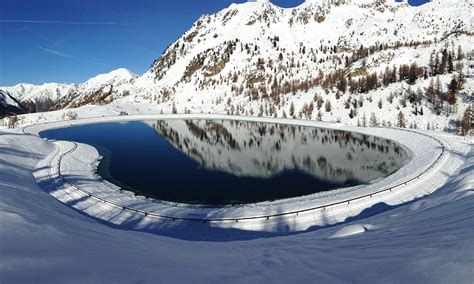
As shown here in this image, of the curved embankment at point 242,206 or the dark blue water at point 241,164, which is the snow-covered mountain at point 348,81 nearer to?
the dark blue water at point 241,164

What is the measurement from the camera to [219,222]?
72.5ft

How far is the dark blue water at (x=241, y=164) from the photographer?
99.3 feet

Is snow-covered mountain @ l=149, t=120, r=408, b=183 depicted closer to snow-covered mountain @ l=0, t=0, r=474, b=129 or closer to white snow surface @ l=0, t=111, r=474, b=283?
white snow surface @ l=0, t=111, r=474, b=283

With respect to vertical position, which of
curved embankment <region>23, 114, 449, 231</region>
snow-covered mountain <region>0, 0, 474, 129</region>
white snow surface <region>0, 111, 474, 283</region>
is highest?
snow-covered mountain <region>0, 0, 474, 129</region>

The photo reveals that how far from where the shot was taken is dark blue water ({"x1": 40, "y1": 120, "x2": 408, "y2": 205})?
99.3 ft

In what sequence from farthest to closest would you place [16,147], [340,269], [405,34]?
1. [405,34]
2. [16,147]
3. [340,269]

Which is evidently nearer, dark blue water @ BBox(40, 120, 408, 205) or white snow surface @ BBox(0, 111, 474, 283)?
white snow surface @ BBox(0, 111, 474, 283)

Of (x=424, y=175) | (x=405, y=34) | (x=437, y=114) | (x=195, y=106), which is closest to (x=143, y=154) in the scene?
(x=424, y=175)

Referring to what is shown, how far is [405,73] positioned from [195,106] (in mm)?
87631

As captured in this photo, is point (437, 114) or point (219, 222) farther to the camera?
point (437, 114)

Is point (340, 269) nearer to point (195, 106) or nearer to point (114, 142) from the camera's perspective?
point (114, 142)

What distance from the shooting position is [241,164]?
40.8m

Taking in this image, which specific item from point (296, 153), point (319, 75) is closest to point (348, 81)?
point (319, 75)

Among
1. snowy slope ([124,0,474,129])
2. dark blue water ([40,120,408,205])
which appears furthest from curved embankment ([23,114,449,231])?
snowy slope ([124,0,474,129])
